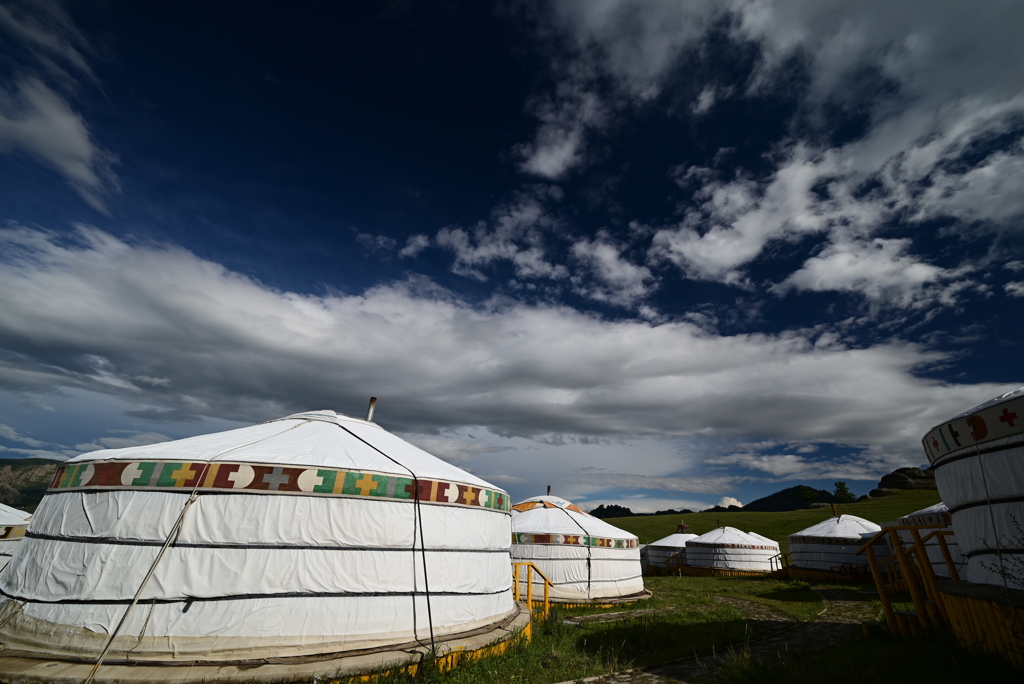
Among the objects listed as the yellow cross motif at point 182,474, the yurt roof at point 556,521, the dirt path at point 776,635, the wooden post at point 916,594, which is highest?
the yurt roof at point 556,521

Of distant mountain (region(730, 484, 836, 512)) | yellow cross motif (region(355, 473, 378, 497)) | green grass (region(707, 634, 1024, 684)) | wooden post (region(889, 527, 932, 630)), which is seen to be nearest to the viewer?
green grass (region(707, 634, 1024, 684))

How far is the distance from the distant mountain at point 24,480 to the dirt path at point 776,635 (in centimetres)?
14057

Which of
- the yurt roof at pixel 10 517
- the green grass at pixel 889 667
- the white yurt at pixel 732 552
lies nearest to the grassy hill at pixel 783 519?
the white yurt at pixel 732 552

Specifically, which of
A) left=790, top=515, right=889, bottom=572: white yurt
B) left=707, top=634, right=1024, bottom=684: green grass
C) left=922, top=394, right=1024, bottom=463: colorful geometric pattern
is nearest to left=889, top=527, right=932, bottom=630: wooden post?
left=707, top=634, right=1024, bottom=684: green grass

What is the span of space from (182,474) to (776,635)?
33.7 feet

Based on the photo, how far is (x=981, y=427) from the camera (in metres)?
4.98

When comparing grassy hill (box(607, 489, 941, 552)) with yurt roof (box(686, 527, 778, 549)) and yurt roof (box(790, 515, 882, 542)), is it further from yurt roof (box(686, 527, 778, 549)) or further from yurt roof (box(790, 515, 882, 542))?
yurt roof (box(790, 515, 882, 542))

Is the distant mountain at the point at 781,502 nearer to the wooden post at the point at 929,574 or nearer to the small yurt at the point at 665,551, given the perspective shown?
the small yurt at the point at 665,551

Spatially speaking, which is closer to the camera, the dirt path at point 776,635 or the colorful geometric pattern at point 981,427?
the colorful geometric pattern at point 981,427

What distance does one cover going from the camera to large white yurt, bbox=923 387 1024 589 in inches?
182

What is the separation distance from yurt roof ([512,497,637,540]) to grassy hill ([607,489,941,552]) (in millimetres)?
32901

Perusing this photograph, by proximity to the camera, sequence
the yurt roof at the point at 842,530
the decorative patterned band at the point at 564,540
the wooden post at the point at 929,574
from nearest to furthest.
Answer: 1. the wooden post at the point at 929,574
2. the decorative patterned band at the point at 564,540
3. the yurt roof at the point at 842,530

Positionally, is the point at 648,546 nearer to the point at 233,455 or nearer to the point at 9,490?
the point at 233,455

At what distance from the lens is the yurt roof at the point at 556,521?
45.2 feet
